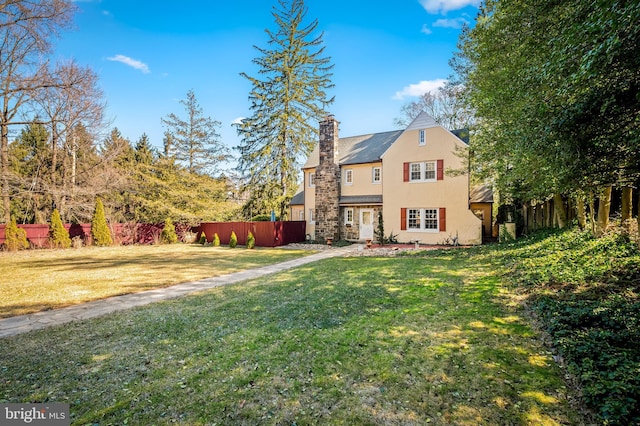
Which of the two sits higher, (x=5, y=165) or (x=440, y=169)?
(x=5, y=165)

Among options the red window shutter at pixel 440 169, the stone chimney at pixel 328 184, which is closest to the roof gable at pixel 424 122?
the red window shutter at pixel 440 169

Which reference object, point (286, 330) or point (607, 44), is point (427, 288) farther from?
point (607, 44)

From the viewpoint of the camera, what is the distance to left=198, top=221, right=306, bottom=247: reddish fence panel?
742 inches

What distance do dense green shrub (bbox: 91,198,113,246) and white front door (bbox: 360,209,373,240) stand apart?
56.0 ft

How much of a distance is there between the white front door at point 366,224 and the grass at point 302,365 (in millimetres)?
12461

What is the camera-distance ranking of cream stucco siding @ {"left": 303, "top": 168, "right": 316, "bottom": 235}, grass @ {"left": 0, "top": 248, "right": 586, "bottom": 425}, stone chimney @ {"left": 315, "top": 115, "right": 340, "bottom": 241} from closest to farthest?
grass @ {"left": 0, "top": 248, "right": 586, "bottom": 425} → stone chimney @ {"left": 315, "top": 115, "right": 340, "bottom": 241} → cream stucco siding @ {"left": 303, "top": 168, "right": 316, "bottom": 235}

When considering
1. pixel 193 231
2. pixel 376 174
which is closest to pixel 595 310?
pixel 376 174

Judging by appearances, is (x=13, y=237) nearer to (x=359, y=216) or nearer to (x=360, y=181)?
(x=359, y=216)

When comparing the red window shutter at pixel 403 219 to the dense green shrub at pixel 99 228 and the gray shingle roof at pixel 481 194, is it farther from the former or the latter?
the dense green shrub at pixel 99 228

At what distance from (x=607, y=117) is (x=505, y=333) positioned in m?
3.39

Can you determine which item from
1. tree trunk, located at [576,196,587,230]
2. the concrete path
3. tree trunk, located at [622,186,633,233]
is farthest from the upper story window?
the concrete path

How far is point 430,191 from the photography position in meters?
16.6

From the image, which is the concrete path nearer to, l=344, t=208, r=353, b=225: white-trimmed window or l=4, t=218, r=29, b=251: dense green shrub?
l=344, t=208, r=353, b=225: white-trimmed window

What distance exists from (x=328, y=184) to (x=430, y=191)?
645 cm
